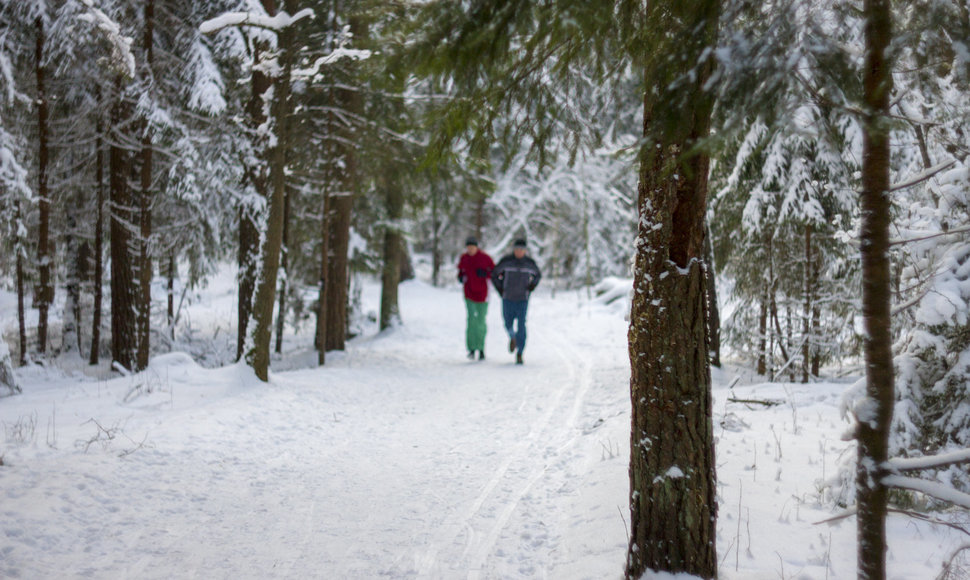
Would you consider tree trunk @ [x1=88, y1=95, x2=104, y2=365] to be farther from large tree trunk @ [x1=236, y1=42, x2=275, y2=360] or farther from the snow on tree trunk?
the snow on tree trunk

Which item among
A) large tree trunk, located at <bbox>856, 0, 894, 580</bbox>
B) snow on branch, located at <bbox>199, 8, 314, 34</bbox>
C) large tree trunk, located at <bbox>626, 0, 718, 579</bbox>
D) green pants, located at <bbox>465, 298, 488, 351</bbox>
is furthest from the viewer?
green pants, located at <bbox>465, 298, 488, 351</bbox>

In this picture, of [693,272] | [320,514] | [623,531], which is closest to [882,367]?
[693,272]

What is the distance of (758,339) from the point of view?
11.3m

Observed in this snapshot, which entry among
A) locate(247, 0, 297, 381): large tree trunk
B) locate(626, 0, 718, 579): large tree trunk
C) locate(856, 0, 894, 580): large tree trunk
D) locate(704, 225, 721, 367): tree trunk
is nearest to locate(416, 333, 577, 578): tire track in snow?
locate(626, 0, 718, 579): large tree trunk

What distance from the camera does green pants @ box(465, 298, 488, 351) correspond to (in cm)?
1193

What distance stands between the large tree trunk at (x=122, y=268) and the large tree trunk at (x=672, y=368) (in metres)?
9.54

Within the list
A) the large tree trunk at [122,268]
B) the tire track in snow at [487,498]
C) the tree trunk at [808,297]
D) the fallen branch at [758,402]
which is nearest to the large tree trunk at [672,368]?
the tire track in snow at [487,498]

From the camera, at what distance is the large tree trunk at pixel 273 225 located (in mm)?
8242

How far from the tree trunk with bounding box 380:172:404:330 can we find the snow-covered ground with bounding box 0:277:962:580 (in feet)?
19.1

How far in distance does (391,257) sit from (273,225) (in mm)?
7329

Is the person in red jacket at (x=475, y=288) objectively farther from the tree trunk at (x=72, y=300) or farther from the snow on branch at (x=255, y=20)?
the tree trunk at (x=72, y=300)

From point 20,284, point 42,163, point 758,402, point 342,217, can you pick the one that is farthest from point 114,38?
point 758,402

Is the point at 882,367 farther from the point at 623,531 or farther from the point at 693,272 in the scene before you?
the point at 623,531

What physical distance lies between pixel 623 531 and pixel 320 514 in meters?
2.28
